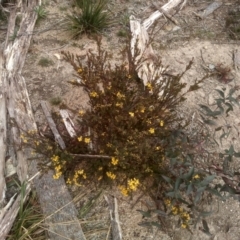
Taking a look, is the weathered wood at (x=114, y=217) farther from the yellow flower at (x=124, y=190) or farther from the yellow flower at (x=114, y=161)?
the yellow flower at (x=114, y=161)

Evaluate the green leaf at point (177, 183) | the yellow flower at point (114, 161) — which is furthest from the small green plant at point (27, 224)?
the green leaf at point (177, 183)

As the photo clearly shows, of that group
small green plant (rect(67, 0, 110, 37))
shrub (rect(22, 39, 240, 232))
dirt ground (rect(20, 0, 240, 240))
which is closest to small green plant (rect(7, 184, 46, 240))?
shrub (rect(22, 39, 240, 232))

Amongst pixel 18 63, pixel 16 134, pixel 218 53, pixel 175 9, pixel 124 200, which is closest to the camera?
pixel 124 200

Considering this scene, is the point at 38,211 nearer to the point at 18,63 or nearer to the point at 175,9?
the point at 18,63

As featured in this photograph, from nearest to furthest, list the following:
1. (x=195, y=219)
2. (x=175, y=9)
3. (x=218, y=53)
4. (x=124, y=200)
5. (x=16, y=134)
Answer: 1. (x=195, y=219)
2. (x=124, y=200)
3. (x=16, y=134)
4. (x=218, y=53)
5. (x=175, y=9)

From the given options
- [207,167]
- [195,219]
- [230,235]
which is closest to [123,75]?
[207,167]

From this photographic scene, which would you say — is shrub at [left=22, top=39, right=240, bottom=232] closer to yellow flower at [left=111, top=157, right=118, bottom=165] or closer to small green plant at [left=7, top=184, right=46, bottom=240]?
yellow flower at [left=111, top=157, right=118, bottom=165]
